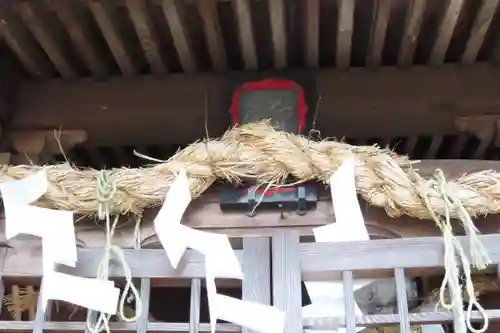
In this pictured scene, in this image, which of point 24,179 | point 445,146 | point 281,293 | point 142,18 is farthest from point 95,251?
point 445,146

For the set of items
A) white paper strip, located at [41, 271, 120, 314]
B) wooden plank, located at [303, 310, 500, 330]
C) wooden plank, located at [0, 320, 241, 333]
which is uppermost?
white paper strip, located at [41, 271, 120, 314]

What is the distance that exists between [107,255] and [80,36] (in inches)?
16.6

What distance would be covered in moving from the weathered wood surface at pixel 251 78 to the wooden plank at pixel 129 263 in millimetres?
384

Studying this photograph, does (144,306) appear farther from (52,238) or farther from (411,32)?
(411,32)

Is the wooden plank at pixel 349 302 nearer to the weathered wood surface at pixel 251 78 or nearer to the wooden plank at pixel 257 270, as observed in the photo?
the wooden plank at pixel 257 270

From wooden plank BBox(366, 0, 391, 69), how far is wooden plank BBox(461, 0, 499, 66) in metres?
0.15

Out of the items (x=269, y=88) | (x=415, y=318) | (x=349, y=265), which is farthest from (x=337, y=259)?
(x=269, y=88)

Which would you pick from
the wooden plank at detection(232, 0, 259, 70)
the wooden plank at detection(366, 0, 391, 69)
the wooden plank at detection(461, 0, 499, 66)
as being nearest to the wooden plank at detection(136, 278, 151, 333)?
the wooden plank at detection(232, 0, 259, 70)

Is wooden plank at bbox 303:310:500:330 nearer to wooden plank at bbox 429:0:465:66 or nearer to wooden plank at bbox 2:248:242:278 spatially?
wooden plank at bbox 2:248:242:278

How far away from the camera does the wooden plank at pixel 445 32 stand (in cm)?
120

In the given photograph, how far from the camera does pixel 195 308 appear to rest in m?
1.03

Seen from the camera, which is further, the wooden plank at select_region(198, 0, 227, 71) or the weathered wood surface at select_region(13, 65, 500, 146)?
the weathered wood surface at select_region(13, 65, 500, 146)

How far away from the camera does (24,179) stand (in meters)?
1.12

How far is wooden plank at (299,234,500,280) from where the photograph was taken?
1050 mm
